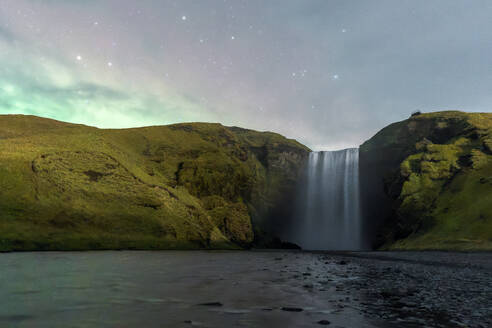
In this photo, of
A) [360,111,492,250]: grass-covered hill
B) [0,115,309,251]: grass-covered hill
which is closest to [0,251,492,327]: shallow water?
[0,115,309,251]: grass-covered hill

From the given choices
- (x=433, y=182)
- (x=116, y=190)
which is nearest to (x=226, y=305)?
(x=116, y=190)

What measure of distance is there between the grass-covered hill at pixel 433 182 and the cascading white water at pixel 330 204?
354cm

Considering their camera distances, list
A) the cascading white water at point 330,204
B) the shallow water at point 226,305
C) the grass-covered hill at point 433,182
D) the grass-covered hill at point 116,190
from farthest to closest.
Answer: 1. the cascading white water at point 330,204
2. the grass-covered hill at point 433,182
3. the grass-covered hill at point 116,190
4. the shallow water at point 226,305

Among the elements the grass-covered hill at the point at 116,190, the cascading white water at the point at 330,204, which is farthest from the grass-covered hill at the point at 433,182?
the grass-covered hill at the point at 116,190

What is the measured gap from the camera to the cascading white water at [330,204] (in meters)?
82.3

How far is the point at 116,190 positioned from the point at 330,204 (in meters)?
61.7

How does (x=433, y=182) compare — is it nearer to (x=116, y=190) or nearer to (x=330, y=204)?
(x=330, y=204)

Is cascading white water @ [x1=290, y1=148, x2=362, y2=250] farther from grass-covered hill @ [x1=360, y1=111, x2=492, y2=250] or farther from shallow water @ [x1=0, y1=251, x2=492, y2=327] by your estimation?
shallow water @ [x1=0, y1=251, x2=492, y2=327]

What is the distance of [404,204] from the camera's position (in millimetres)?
58719

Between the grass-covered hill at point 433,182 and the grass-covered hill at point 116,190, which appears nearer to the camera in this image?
the grass-covered hill at point 116,190

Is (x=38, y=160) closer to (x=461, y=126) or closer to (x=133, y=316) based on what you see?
(x=133, y=316)

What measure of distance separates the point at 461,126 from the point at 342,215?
35999mm

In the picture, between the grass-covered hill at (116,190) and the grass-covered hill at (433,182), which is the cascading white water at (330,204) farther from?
the grass-covered hill at (116,190)

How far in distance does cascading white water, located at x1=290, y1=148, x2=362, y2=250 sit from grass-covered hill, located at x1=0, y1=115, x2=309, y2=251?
925 inches
